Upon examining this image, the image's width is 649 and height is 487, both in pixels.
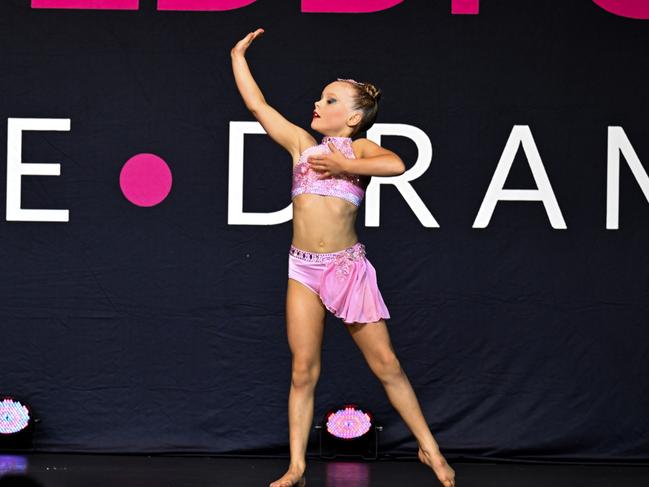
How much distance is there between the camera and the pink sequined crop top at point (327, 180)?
13.5ft

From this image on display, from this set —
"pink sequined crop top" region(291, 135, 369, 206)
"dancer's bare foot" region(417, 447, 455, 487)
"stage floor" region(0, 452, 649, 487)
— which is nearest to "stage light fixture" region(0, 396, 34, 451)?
"stage floor" region(0, 452, 649, 487)

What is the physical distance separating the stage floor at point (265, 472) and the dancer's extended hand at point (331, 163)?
1325mm

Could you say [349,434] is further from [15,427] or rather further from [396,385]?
[15,427]

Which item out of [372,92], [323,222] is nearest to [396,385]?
[323,222]

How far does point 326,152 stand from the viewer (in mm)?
4121

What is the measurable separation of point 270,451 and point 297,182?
1.64m

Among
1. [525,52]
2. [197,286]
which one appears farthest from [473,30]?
[197,286]

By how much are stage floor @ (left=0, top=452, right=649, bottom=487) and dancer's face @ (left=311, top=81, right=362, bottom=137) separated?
1421mm

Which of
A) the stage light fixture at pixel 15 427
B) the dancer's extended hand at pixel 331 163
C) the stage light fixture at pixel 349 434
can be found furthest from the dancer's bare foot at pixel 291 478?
the stage light fixture at pixel 15 427

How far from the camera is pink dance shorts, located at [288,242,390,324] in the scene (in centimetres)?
408

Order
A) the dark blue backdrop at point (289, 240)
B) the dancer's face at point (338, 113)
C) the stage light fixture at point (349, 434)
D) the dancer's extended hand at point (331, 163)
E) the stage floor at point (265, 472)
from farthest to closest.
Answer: the dark blue backdrop at point (289, 240)
the stage light fixture at point (349, 434)
the stage floor at point (265, 472)
the dancer's face at point (338, 113)
the dancer's extended hand at point (331, 163)

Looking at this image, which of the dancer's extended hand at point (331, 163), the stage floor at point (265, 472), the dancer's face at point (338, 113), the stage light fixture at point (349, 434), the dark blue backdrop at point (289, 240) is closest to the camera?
the dancer's extended hand at point (331, 163)

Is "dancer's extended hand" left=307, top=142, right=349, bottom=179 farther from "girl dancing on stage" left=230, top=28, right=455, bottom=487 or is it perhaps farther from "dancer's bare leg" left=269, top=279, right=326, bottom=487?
"dancer's bare leg" left=269, top=279, right=326, bottom=487

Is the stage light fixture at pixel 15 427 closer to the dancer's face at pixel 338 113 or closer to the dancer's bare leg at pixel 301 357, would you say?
the dancer's bare leg at pixel 301 357
